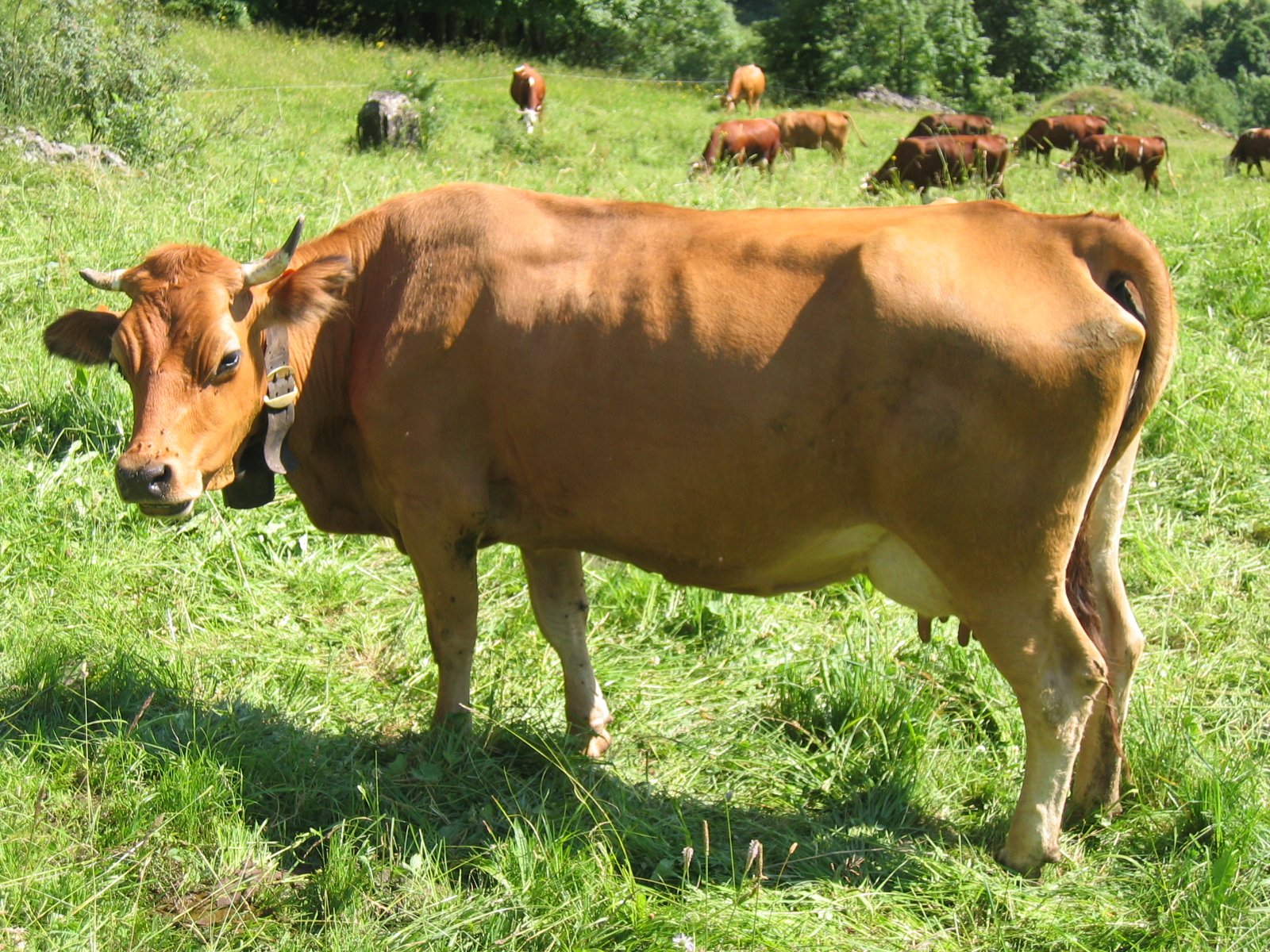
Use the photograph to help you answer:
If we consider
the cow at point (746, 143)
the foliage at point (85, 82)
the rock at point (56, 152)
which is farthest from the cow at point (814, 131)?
the rock at point (56, 152)

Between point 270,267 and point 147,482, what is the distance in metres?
0.85

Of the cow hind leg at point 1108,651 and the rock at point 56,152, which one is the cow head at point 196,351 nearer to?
the cow hind leg at point 1108,651

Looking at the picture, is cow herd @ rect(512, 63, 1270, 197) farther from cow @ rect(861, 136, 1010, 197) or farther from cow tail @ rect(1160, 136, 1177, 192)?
cow tail @ rect(1160, 136, 1177, 192)

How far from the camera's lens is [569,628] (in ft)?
15.8

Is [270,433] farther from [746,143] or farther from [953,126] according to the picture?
[953,126]

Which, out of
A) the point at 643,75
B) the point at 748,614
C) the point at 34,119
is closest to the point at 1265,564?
the point at 748,614

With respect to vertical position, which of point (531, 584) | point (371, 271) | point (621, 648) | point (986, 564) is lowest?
point (621, 648)

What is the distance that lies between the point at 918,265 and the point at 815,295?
1.06 feet

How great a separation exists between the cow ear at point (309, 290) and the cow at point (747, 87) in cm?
2701

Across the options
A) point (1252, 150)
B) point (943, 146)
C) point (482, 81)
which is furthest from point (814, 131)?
point (1252, 150)

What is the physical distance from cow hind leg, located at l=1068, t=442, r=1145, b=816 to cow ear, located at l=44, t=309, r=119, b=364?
3.70 metres

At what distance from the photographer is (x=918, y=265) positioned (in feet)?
11.8

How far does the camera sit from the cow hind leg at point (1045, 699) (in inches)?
148

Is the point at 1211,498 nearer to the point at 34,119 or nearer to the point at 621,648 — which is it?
the point at 621,648
